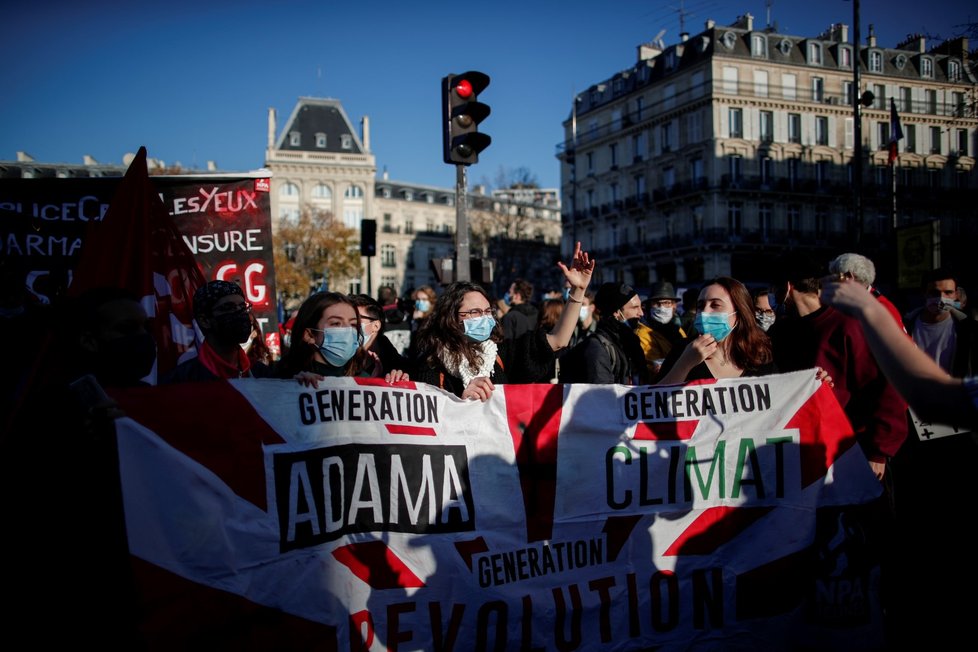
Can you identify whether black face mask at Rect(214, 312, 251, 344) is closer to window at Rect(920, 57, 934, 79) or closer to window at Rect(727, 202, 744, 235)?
window at Rect(727, 202, 744, 235)

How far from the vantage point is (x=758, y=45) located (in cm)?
4862

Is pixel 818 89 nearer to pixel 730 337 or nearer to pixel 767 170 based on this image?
pixel 767 170

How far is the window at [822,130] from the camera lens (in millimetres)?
49688

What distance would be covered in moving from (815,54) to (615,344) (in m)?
53.7

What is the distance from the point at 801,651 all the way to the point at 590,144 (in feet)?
188

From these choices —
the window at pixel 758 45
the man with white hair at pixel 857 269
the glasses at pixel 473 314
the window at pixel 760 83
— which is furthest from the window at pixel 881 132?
the glasses at pixel 473 314

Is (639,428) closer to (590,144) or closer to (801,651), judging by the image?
(801,651)

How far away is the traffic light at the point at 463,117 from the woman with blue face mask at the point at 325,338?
352 centimetres

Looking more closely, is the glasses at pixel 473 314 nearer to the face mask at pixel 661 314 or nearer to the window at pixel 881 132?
the face mask at pixel 661 314

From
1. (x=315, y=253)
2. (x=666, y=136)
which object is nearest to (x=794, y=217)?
(x=666, y=136)

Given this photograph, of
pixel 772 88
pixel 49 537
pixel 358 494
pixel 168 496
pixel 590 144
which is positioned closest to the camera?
pixel 49 537

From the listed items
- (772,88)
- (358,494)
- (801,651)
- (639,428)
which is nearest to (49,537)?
(358,494)

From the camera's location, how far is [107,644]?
2.46 metres

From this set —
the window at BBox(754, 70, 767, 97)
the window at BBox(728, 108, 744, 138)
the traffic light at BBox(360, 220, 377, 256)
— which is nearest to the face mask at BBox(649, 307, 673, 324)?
the traffic light at BBox(360, 220, 377, 256)
